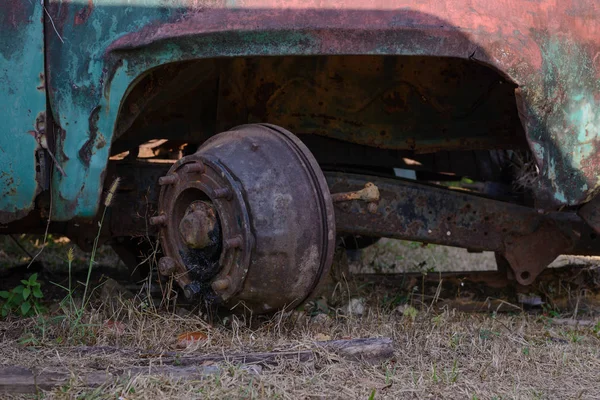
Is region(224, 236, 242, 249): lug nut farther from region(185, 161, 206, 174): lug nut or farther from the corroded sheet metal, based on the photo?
the corroded sheet metal

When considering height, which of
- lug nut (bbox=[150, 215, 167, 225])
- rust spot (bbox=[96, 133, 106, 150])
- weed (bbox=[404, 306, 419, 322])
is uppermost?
rust spot (bbox=[96, 133, 106, 150])

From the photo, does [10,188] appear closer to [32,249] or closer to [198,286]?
[198,286]

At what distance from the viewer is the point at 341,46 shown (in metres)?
2.51

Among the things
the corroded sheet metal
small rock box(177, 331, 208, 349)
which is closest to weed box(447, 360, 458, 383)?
the corroded sheet metal

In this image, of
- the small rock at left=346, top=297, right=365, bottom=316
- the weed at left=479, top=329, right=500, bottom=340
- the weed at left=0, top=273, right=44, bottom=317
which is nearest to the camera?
the weed at left=479, top=329, right=500, bottom=340

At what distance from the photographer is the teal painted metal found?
102 inches

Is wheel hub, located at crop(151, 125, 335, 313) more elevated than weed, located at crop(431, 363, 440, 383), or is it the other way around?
wheel hub, located at crop(151, 125, 335, 313)

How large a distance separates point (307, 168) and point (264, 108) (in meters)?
0.62

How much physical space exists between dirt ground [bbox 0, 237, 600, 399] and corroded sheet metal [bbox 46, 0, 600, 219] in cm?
50

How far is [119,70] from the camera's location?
2602 millimetres

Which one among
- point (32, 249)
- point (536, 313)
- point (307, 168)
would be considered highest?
point (307, 168)

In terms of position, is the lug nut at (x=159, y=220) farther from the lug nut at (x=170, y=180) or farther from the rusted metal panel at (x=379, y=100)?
the rusted metal panel at (x=379, y=100)

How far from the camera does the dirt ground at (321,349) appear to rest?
7.45 ft

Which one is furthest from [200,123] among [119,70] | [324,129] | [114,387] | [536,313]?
[536,313]
